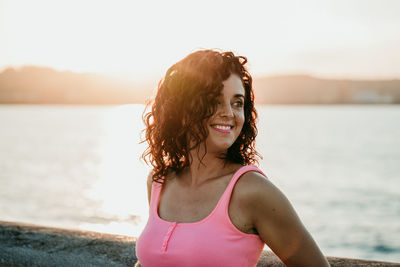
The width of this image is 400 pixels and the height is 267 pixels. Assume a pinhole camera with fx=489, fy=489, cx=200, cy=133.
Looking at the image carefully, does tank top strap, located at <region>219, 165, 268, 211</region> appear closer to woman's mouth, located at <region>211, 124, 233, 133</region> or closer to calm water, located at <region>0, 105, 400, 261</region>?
woman's mouth, located at <region>211, 124, 233, 133</region>

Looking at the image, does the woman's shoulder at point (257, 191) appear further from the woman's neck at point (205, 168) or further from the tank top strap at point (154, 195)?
the tank top strap at point (154, 195)

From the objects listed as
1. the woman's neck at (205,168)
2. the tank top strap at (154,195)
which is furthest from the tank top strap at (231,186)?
the tank top strap at (154,195)

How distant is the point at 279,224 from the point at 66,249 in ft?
6.83

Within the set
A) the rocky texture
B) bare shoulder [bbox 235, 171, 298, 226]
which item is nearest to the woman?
bare shoulder [bbox 235, 171, 298, 226]

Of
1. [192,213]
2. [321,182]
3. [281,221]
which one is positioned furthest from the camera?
[321,182]

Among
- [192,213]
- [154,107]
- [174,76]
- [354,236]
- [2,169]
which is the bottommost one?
[2,169]

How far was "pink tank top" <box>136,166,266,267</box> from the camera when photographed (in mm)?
2246

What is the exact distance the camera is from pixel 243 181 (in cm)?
231

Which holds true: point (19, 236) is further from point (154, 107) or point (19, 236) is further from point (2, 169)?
point (2, 169)

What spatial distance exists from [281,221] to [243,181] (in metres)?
0.26

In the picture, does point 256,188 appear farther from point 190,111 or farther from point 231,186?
point 190,111

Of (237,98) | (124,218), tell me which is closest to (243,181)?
(237,98)

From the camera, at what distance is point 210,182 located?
8.24 feet

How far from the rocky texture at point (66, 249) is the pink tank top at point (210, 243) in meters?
1.04
